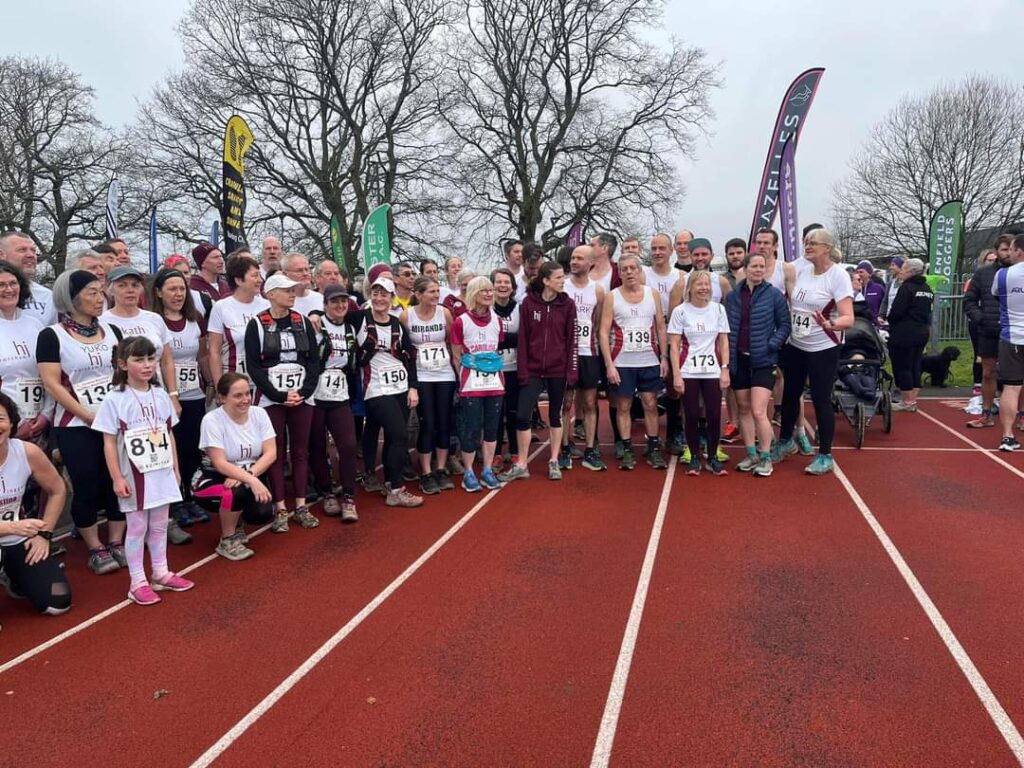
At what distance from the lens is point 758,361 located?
5.65 meters

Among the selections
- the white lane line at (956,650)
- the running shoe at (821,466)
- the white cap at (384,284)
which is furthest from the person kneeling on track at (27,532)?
the running shoe at (821,466)

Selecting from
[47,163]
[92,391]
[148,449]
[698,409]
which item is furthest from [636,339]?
[47,163]

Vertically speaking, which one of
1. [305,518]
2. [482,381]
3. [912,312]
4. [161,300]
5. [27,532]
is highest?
[161,300]

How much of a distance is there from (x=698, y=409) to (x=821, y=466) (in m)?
1.23

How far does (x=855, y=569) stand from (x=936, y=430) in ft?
15.3

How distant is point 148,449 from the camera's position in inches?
149

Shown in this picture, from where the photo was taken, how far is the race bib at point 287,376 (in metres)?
4.57

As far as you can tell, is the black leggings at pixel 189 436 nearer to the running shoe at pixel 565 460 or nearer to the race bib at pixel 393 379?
the race bib at pixel 393 379

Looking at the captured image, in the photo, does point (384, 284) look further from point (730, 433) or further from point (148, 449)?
point (730, 433)

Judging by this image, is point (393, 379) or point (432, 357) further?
point (432, 357)

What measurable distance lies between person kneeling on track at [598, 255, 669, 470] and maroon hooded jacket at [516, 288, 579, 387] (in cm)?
42

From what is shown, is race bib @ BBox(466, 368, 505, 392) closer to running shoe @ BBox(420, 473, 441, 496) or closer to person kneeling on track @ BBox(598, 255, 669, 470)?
running shoe @ BBox(420, 473, 441, 496)

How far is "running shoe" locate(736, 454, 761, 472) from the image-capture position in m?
5.94

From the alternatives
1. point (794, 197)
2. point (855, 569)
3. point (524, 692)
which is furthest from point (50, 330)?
point (794, 197)
